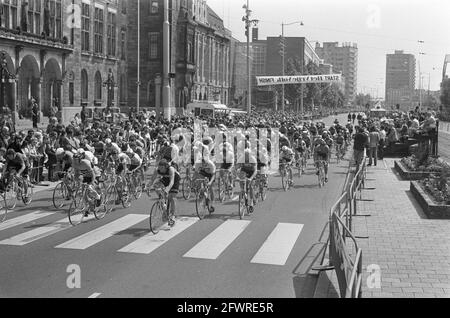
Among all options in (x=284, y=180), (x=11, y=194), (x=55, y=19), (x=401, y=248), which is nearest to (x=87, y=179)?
(x=11, y=194)

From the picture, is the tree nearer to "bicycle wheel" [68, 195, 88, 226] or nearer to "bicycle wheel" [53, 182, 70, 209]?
"bicycle wheel" [53, 182, 70, 209]

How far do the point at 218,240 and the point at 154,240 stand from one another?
1.32 metres

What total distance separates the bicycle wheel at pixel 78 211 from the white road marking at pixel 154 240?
2.15m

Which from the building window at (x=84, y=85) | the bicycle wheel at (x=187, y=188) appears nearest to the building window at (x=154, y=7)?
the building window at (x=84, y=85)

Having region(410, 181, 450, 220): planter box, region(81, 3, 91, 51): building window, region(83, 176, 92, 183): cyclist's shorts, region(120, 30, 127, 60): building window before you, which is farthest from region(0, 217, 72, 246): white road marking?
region(120, 30, 127, 60): building window

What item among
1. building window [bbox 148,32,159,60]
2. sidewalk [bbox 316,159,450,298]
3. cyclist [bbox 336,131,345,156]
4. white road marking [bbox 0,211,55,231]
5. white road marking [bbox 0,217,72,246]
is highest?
building window [bbox 148,32,159,60]

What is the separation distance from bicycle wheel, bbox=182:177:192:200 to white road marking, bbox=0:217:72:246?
190 inches

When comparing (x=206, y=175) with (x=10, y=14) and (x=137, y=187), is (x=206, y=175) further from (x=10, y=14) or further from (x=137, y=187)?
(x=10, y=14)

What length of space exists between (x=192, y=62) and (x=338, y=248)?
2538 inches

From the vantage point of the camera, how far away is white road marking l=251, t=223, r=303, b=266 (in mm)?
11535

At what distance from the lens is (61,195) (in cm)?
1770

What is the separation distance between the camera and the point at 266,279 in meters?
10.2
